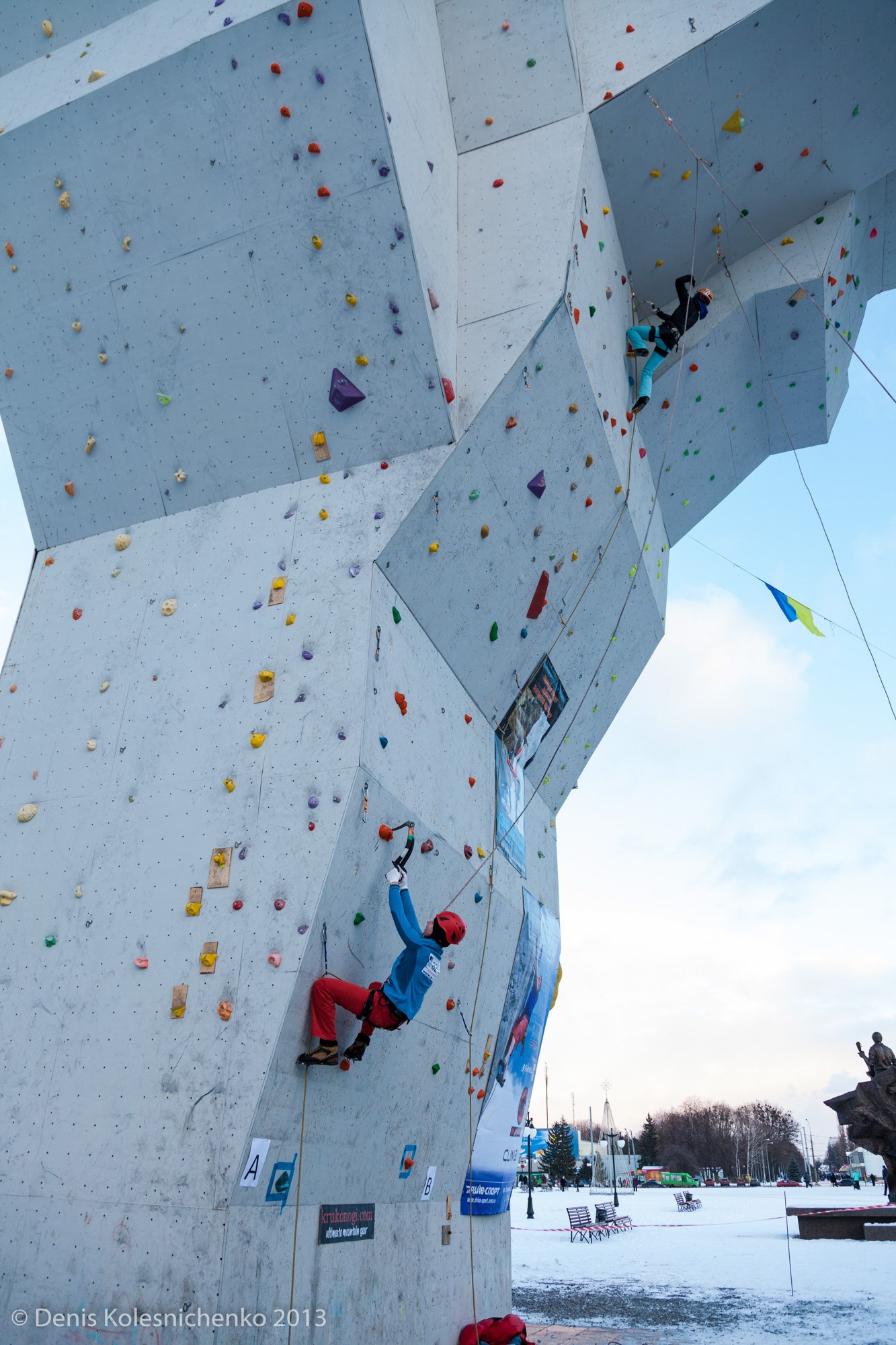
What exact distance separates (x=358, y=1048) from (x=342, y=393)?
3288 millimetres

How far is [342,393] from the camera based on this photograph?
490cm

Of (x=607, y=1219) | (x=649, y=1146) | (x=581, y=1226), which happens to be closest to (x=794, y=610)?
(x=581, y=1226)

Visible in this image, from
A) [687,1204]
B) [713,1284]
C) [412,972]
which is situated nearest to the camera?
Result: [412,972]

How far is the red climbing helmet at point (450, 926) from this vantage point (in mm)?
4035

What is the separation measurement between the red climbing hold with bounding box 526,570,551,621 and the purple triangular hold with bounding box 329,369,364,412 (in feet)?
5.38

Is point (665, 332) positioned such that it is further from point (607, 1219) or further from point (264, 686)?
point (607, 1219)

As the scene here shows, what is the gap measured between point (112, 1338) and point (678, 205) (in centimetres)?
686

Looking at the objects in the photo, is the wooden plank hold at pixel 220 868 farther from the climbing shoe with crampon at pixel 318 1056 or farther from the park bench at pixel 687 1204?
the park bench at pixel 687 1204

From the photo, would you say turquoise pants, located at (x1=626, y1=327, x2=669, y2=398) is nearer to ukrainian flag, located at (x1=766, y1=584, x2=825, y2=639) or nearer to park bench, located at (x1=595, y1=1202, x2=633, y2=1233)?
ukrainian flag, located at (x1=766, y1=584, x2=825, y2=639)

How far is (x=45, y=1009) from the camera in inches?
165

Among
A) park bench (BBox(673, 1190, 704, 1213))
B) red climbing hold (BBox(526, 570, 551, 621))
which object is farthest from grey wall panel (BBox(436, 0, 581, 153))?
park bench (BBox(673, 1190, 704, 1213))

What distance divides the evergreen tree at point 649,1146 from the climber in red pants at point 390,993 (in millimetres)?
51840

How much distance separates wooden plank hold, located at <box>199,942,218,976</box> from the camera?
3.94m

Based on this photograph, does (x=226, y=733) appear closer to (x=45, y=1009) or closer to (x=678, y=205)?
(x=45, y=1009)
